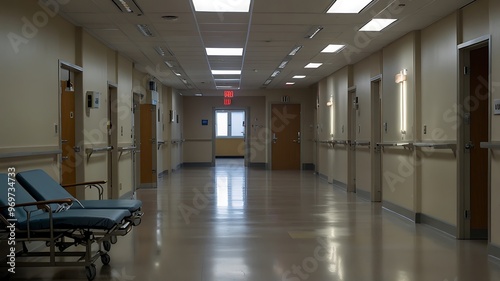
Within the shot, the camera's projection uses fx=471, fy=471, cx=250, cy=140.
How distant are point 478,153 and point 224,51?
16.7ft

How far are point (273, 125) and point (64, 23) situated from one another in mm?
12090

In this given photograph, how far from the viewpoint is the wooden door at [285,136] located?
58.1ft

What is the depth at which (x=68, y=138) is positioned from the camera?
6820 millimetres

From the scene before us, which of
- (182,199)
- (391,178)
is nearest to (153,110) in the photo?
(182,199)

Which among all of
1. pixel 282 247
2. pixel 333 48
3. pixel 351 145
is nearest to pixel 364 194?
pixel 351 145

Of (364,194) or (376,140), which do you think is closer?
(376,140)

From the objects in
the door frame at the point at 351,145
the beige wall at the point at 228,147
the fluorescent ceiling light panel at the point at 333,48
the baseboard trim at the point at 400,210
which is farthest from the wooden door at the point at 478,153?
the beige wall at the point at 228,147

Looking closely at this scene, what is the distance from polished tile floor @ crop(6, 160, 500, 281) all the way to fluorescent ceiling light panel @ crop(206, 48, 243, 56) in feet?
9.60

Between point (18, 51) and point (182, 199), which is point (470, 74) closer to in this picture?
point (18, 51)

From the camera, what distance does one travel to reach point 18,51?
4.86 m

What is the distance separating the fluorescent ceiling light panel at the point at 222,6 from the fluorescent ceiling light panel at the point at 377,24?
6.36 ft
